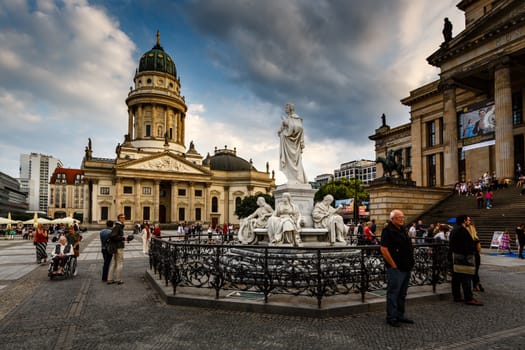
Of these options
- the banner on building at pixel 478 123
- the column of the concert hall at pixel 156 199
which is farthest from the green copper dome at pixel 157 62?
the banner on building at pixel 478 123

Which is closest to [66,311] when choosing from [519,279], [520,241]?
[519,279]

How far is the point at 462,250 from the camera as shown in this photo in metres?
6.68

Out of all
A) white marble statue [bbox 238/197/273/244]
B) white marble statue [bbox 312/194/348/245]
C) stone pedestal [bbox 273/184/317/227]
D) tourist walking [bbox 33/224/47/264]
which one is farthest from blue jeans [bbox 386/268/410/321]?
tourist walking [bbox 33/224/47/264]

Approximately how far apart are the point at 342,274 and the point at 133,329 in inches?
144

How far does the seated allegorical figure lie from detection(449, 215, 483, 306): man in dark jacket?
10355 millimetres

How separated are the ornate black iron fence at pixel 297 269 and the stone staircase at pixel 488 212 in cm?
1230

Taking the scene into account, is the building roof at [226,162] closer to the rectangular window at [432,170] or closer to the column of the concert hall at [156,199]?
the column of the concert hall at [156,199]

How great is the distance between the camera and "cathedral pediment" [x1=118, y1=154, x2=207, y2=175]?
65188 mm

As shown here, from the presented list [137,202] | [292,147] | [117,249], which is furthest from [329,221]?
[137,202]

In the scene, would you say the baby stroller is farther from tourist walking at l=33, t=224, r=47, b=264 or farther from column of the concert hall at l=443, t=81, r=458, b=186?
column of the concert hall at l=443, t=81, r=458, b=186

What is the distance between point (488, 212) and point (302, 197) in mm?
16108

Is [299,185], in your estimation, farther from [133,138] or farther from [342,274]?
[133,138]

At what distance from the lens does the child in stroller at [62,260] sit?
10039mm

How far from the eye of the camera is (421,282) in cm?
752
